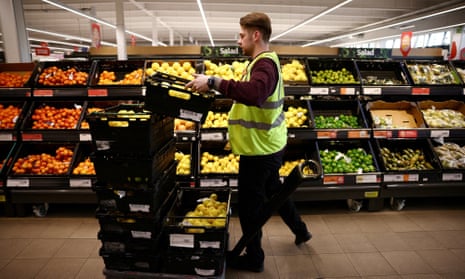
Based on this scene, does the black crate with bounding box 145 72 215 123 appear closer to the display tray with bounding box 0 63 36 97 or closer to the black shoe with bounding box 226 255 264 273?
the black shoe with bounding box 226 255 264 273

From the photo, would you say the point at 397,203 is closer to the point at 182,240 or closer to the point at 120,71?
the point at 182,240

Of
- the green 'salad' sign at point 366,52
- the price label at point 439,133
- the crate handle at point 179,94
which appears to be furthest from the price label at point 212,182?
the green 'salad' sign at point 366,52

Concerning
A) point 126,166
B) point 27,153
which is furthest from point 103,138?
point 27,153

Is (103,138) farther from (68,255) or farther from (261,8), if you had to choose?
(261,8)

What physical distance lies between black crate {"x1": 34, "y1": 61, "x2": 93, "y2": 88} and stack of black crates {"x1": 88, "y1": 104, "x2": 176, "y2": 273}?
6.12ft

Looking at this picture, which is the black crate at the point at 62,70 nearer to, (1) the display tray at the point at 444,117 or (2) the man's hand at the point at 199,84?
(2) the man's hand at the point at 199,84

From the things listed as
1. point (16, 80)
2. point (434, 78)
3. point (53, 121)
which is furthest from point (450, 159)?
point (16, 80)

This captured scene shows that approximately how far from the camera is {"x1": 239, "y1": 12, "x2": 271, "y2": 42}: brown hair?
206cm

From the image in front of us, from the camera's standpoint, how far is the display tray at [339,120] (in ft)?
12.1

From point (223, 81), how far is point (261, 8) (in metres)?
10.7

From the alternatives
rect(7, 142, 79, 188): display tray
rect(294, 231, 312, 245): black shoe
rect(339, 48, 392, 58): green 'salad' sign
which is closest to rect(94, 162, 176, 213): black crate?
rect(294, 231, 312, 245): black shoe

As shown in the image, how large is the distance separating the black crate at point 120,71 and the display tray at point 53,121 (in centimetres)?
44

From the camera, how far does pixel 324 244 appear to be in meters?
3.11

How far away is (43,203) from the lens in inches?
144
